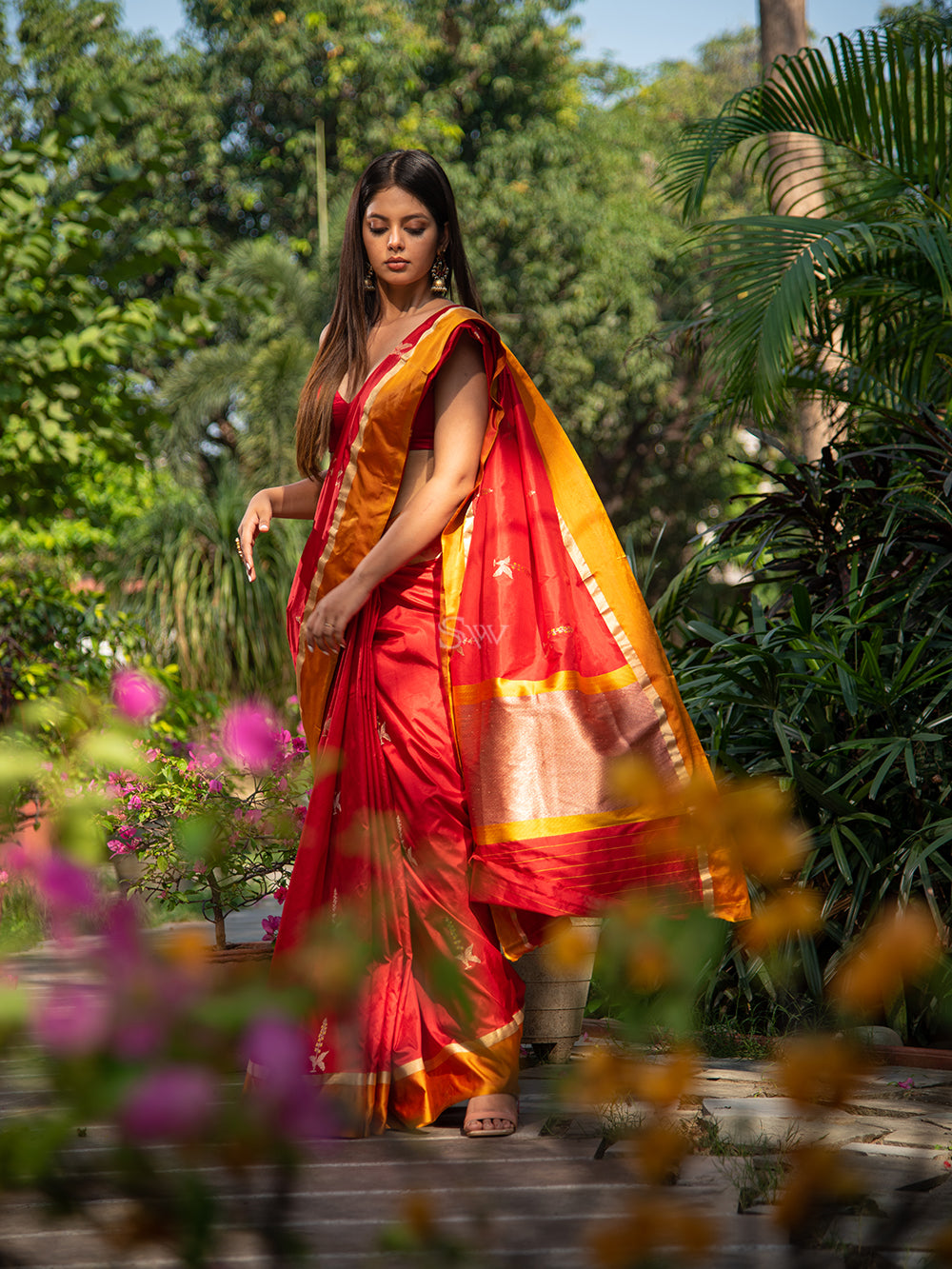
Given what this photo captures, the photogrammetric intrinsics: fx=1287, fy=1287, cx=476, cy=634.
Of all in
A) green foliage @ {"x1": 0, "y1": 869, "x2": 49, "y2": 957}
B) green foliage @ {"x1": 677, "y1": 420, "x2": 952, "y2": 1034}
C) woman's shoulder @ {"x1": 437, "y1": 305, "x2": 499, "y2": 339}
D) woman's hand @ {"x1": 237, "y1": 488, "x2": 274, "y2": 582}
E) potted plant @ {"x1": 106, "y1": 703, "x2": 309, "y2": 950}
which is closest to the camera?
woman's shoulder @ {"x1": 437, "y1": 305, "x2": 499, "y2": 339}

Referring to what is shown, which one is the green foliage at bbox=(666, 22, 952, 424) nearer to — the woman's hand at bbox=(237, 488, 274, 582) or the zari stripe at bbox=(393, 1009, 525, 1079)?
the woman's hand at bbox=(237, 488, 274, 582)

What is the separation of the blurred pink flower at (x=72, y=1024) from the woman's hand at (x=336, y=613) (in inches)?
59.8

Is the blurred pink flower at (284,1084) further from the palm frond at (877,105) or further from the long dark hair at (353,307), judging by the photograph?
the palm frond at (877,105)

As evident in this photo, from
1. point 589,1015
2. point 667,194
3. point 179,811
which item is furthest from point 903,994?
point 667,194

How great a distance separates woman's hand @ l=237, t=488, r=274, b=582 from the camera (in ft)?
8.27

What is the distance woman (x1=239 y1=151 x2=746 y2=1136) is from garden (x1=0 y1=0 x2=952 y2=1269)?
0.75 feet

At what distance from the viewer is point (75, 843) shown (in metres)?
0.80

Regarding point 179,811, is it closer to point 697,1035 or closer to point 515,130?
point 697,1035

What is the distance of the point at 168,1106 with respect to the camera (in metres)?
0.63

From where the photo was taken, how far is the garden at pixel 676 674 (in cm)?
69

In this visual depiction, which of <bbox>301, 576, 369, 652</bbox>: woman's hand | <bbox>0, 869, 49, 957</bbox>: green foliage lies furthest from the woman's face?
<bbox>0, 869, 49, 957</bbox>: green foliage

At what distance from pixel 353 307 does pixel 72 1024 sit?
1.98 meters

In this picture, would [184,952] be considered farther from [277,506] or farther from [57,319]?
[57,319]

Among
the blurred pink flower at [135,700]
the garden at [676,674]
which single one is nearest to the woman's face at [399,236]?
the garden at [676,674]
